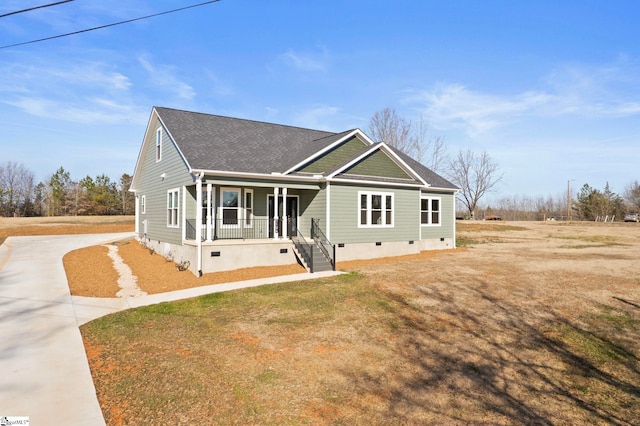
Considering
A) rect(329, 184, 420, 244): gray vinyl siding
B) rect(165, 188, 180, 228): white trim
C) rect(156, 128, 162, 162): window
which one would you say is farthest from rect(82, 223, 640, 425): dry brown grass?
rect(156, 128, 162, 162): window

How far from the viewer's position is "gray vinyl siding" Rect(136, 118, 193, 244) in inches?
667

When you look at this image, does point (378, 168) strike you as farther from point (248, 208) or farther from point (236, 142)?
point (236, 142)

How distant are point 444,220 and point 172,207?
15827 millimetres

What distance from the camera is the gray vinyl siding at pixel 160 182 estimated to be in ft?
55.6

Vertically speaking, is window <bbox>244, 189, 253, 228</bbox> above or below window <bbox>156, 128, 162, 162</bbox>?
below

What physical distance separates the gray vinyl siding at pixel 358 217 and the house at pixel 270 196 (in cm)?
5

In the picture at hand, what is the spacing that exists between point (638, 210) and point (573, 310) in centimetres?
8271

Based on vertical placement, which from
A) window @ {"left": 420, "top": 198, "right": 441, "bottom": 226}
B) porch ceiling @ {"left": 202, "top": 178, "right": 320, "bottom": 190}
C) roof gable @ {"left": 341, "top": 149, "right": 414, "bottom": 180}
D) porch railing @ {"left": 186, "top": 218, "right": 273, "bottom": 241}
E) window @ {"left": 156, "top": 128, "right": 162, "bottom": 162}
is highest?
window @ {"left": 156, "top": 128, "right": 162, "bottom": 162}

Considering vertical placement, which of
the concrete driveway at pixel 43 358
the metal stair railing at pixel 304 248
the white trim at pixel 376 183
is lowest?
the concrete driveway at pixel 43 358

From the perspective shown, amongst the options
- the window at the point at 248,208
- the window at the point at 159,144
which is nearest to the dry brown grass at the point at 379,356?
the window at the point at 248,208

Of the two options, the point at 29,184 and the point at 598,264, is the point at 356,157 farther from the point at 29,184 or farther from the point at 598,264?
the point at 29,184

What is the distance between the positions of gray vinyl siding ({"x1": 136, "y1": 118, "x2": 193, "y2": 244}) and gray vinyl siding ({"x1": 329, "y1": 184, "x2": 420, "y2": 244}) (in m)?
6.65

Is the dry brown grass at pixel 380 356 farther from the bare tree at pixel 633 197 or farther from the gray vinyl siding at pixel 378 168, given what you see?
the bare tree at pixel 633 197

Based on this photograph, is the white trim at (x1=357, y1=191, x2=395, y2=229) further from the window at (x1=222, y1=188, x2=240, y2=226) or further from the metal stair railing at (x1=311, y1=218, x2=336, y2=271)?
the window at (x1=222, y1=188, x2=240, y2=226)
